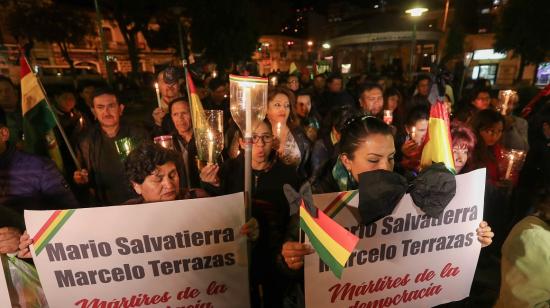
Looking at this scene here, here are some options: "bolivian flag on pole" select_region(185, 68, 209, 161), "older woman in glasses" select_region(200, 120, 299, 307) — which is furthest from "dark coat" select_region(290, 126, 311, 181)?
"bolivian flag on pole" select_region(185, 68, 209, 161)

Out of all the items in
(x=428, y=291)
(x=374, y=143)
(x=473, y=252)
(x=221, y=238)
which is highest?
(x=374, y=143)

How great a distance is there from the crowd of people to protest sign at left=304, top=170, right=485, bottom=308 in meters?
0.15

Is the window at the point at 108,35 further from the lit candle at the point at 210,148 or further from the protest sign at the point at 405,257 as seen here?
the protest sign at the point at 405,257

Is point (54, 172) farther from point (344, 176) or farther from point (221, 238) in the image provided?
point (344, 176)

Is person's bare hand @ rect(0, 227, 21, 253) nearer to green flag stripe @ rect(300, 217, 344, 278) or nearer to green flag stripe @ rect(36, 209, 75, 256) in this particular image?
green flag stripe @ rect(36, 209, 75, 256)

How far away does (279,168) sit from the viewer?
2.86 meters

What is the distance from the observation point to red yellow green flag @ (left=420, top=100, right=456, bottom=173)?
1934mm

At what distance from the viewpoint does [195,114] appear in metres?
2.96

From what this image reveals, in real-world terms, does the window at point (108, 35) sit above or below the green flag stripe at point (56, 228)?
above

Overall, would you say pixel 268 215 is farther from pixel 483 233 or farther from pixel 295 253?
pixel 483 233

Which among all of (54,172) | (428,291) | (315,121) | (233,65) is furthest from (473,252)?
(233,65)

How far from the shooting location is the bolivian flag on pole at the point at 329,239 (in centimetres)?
149

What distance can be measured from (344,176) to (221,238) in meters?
0.90

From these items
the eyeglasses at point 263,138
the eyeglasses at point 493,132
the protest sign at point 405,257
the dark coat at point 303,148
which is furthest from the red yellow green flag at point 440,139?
the eyeglasses at point 493,132
